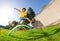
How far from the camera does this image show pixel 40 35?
14719mm

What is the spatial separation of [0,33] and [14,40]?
1.80m

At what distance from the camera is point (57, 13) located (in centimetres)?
3553

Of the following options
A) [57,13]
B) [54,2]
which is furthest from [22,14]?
[54,2]

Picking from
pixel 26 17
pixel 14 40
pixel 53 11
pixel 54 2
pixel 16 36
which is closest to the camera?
pixel 14 40

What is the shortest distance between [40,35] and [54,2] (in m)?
26.6

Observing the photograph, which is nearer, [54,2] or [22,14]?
[22,14]

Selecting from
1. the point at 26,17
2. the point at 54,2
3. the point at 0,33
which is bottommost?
the point at 0,33

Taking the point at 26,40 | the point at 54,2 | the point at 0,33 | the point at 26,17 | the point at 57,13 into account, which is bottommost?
the point at 26,40

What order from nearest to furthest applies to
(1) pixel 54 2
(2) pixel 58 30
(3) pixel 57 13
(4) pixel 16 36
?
(4) pixel 16 36 < (2) pixel 58 30 < (3) pixel 57 13 < (1) pixel 54 2

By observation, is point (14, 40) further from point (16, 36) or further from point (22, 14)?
point (22, 14)

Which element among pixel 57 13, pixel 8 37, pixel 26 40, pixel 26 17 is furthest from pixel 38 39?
pixel 57 13

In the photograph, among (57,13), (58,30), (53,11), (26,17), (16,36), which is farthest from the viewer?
(53,11)

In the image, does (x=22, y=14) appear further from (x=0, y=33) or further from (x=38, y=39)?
(x=38, y=39)

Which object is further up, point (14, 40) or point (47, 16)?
point (47, 16)
